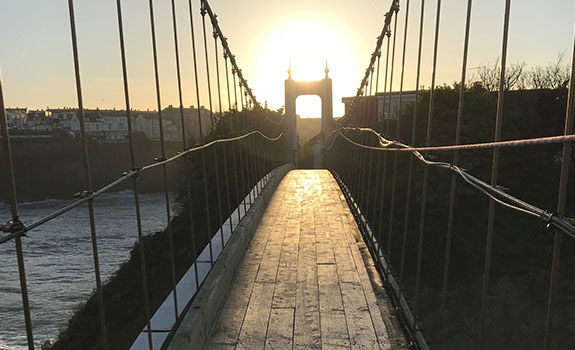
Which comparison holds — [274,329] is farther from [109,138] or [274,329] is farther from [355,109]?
[355,109]

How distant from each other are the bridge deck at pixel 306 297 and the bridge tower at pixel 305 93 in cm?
2567

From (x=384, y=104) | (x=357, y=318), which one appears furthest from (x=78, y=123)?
(x=384, y=104)

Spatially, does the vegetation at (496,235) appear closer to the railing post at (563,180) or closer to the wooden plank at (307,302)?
the wooden plank at (307,302)

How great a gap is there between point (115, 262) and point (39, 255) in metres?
4.40

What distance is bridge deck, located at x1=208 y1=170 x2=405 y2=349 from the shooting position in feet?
7.35

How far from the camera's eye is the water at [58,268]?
2047 cm

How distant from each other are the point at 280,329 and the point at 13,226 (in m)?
1.71

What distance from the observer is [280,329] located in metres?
2.36

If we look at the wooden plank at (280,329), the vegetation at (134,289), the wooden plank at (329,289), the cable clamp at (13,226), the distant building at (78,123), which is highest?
the distant building at (78,123)

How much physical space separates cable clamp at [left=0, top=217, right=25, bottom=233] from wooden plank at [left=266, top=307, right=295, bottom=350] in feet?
5.01

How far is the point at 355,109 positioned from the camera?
27.0 feet

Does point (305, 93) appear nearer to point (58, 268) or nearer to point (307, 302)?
point (58, 268)

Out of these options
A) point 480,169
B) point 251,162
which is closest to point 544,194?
point 480,169

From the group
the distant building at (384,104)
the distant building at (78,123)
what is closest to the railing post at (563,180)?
the distant building at (78,123)
